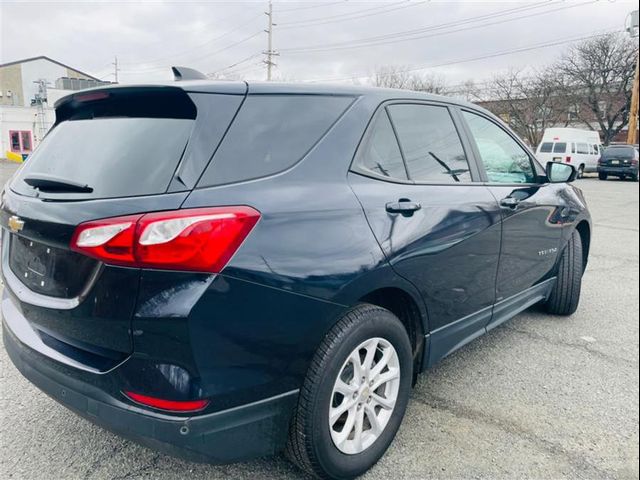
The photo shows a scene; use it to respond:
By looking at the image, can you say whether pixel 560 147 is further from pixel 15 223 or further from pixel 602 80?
pixel 15 223

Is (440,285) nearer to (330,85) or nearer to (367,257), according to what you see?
(367,257)

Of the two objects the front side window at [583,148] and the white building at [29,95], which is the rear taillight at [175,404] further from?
the white building at [29,95]

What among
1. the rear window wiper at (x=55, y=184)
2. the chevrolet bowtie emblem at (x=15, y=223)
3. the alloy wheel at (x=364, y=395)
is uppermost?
the rear window wiper at (x=55, y=184)

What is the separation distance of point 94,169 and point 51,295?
0.52m

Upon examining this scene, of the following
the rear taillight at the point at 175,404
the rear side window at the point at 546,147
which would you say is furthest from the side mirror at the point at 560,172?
the rear side window at the point at 546,147

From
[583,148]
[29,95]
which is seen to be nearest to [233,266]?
[583,148]

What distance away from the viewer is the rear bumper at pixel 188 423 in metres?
1.67

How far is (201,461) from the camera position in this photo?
1.74m

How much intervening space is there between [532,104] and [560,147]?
17.4 metres

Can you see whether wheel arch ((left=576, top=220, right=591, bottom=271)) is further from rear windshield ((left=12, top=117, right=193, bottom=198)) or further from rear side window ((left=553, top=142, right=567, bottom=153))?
rear side window ((left=553, top=142, right=567, bottom=153))

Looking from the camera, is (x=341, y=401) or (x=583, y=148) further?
(x=583, y=148)

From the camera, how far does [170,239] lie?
1.63m

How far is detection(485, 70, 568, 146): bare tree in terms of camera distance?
Answer: 128ft

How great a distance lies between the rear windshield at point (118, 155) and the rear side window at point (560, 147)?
84.8ft
